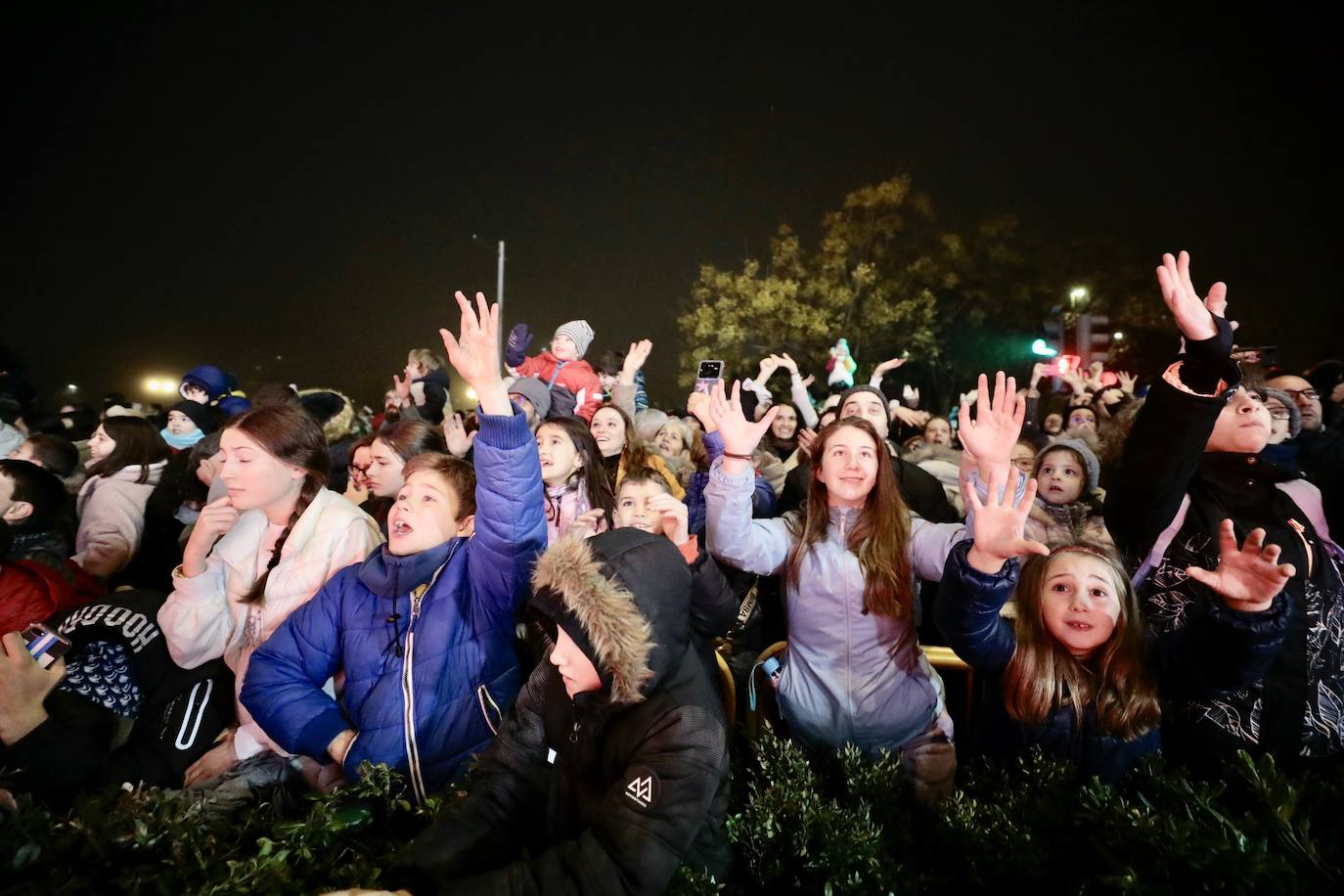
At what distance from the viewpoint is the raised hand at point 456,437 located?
19.0ft

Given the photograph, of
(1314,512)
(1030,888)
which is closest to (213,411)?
(1030,888)

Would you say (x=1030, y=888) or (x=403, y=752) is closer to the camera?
(x=1030, y=888)

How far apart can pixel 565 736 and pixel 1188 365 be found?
2.66 meters

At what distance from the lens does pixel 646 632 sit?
1.87 metres

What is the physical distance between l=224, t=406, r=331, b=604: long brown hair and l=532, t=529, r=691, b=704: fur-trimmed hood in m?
1.86

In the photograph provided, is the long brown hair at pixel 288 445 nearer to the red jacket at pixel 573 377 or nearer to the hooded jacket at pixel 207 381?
the red jacket at pixel 573 377

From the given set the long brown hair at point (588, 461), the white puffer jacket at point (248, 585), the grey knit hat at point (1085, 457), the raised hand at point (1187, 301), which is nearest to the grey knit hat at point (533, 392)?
the long brown hair at point (588, 461)

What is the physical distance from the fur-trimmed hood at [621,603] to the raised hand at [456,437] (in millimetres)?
3942

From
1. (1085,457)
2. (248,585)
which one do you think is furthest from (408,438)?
(1085,457)

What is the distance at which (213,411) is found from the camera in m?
6.56

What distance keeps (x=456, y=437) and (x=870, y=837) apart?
15.9 feet

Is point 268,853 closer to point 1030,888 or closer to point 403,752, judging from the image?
point 403,752

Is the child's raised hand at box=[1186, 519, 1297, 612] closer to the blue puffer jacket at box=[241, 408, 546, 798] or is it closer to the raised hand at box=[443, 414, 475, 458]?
the blue puffer jacket at box=[241, 408, 546, 798]

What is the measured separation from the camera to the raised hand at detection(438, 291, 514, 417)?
2523 millimetres
